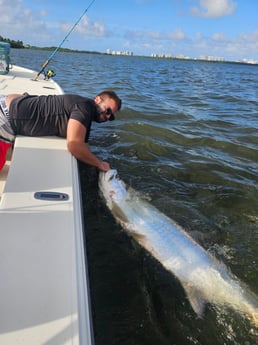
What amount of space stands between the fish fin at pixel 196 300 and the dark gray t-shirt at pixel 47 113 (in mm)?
2242

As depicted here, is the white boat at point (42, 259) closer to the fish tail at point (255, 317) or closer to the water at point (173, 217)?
the water at point (173, 217)

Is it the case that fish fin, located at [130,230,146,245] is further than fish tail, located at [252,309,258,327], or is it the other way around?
fish fin, located at [130,230,146,245]

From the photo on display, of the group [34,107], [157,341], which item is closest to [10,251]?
[157,341]

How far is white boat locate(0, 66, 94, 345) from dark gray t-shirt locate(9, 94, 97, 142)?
79 centimetres

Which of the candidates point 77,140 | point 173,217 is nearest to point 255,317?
point 173,217

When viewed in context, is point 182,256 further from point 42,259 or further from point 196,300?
point 42,259

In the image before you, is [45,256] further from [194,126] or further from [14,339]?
[194,126]

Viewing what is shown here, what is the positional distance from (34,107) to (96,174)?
1.34 meters

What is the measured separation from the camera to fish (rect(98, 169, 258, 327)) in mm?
3045

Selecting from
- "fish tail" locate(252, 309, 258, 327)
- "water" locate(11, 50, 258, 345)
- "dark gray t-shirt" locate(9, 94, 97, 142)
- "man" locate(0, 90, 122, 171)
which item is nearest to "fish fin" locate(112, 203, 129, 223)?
"water" locate(11, 50, 258, 345)

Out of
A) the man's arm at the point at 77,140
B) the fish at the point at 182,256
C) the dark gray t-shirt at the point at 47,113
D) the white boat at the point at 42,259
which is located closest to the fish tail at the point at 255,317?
the fish at the point at 182,256

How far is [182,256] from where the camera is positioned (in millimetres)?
3410

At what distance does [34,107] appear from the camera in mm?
4363

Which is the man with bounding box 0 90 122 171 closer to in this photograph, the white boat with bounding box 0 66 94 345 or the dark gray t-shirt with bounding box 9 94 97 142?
the dark gray t-shirt with bounding box 9 94 97 142
